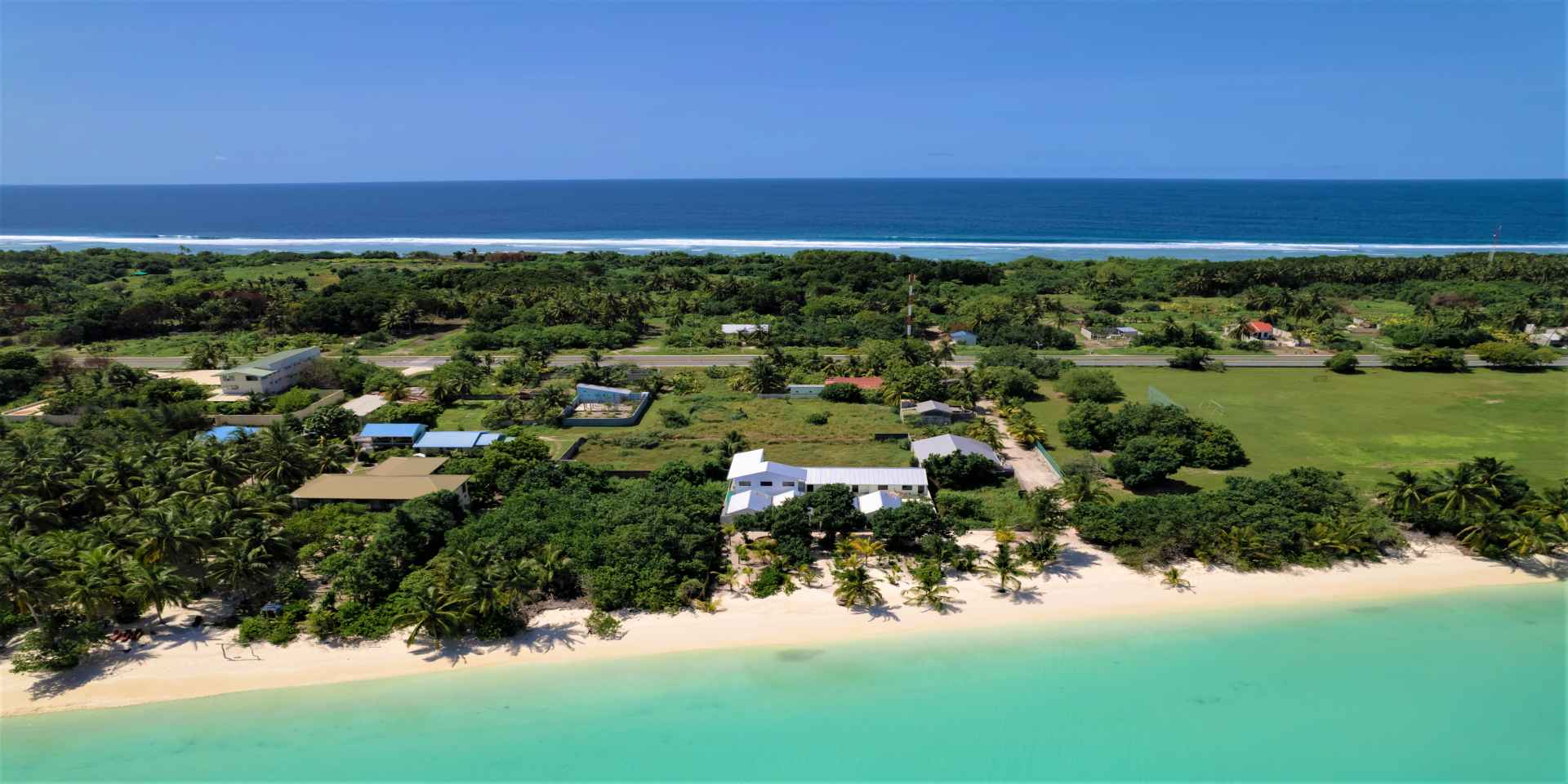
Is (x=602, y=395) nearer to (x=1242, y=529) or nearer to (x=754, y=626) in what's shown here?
(x=754, y=626)

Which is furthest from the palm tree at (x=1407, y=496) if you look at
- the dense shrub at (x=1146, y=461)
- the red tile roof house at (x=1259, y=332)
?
the red tile roof house at (x=1259, y=332)

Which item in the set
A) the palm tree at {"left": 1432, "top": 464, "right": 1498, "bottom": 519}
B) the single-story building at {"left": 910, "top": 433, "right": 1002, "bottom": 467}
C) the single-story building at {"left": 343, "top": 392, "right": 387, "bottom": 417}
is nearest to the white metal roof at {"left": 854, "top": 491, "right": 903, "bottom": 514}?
the single-story building at {"left": 910, "top": 433, "right": 1002, "bottom": 467}

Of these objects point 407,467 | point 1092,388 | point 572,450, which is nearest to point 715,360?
point 572,450

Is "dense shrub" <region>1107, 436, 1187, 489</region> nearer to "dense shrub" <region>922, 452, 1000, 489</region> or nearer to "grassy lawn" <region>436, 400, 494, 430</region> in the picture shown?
"dense shrub" <region>922, 452, 1000, 489</region>

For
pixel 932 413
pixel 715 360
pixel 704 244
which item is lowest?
pixel 932 413

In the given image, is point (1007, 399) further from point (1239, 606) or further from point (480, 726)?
point (480, 726)

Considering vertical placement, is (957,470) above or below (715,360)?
below
